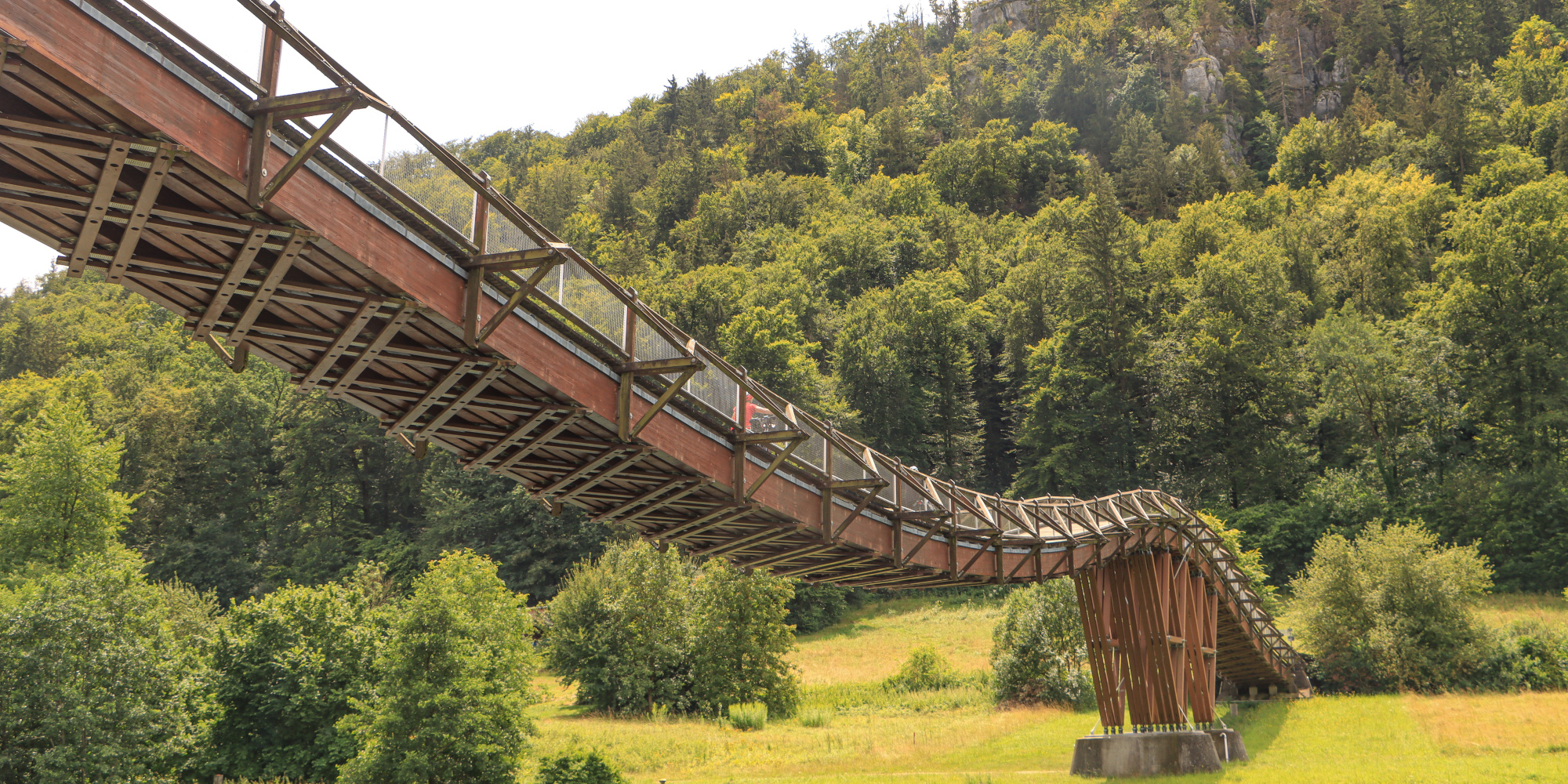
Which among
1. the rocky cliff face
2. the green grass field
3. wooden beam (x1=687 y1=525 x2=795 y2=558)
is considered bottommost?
the green grass field

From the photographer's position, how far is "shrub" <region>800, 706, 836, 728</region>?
39.8m

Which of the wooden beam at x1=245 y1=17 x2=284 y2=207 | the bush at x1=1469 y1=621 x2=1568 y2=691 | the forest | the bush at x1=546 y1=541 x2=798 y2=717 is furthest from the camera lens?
the bush at x1=546 y1=541 x2=798 y2=717

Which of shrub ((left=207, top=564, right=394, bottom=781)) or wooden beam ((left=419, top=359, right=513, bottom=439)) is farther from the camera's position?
shrub ((left=207, top=564, right=394, bottom=781))

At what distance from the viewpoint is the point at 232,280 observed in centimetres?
920

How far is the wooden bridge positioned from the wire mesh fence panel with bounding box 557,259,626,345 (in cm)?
3

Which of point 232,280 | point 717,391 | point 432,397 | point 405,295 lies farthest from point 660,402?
point 232,280

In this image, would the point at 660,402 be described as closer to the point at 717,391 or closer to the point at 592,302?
the point at 592,302

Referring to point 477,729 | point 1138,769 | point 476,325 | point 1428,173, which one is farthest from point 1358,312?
point 476,325

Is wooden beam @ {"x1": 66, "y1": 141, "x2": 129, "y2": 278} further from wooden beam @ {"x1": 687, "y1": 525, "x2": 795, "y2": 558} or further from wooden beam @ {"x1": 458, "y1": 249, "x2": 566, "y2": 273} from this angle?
wooden beam @ {"x1": 687, "y1": 525, "x2": 795, "y2": 558}

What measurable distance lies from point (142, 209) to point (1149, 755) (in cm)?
2381

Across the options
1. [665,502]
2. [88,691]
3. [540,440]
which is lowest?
[88,691]

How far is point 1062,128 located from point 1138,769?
110 m

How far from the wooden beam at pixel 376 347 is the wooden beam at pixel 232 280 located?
53.0 inches

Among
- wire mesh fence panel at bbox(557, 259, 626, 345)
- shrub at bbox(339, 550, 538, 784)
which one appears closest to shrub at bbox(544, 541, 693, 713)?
shrub at bbox(339, 550, 538, 784)
